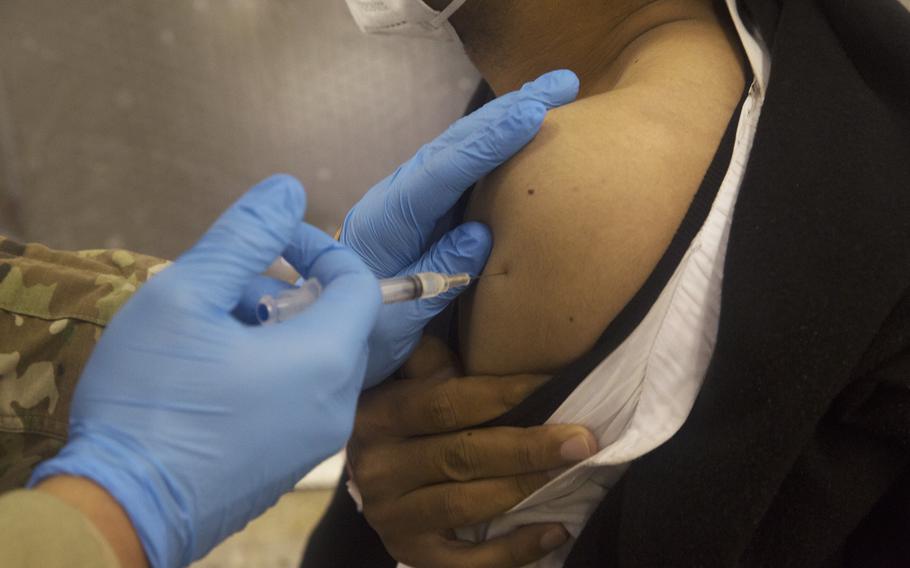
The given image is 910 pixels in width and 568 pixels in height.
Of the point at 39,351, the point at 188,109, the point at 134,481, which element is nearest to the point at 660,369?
the point at 134,481

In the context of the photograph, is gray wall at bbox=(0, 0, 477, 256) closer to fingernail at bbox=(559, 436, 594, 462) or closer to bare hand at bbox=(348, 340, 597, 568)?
bare hand at bbox=(348, 340, 597, 568)

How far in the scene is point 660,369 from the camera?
0.63 m

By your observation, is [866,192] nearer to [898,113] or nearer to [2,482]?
[898,113]

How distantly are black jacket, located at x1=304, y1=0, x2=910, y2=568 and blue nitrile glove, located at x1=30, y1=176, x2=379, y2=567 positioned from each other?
0.27 m

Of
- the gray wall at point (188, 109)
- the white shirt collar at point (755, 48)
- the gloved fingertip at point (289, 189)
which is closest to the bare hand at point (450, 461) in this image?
the gloved fingertip at point (289, 189)

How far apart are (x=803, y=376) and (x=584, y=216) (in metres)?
0.24

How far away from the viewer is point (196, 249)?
24.0 inches

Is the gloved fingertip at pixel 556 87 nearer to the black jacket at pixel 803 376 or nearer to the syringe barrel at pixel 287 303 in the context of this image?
the black jacket at pixel 803 376

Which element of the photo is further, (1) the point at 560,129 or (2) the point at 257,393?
(1) the point at 560,129

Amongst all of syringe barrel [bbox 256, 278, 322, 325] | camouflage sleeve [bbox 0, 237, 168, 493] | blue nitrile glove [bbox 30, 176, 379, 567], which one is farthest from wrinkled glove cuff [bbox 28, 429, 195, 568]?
camouflage sleeve [bbox 0, 237, 168, 493]

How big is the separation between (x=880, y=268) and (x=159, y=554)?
630 millimetres

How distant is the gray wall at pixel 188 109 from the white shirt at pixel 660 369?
123 cm

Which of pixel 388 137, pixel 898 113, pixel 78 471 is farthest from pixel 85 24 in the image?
pixel 898 113

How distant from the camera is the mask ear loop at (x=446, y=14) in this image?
0.95 metres
